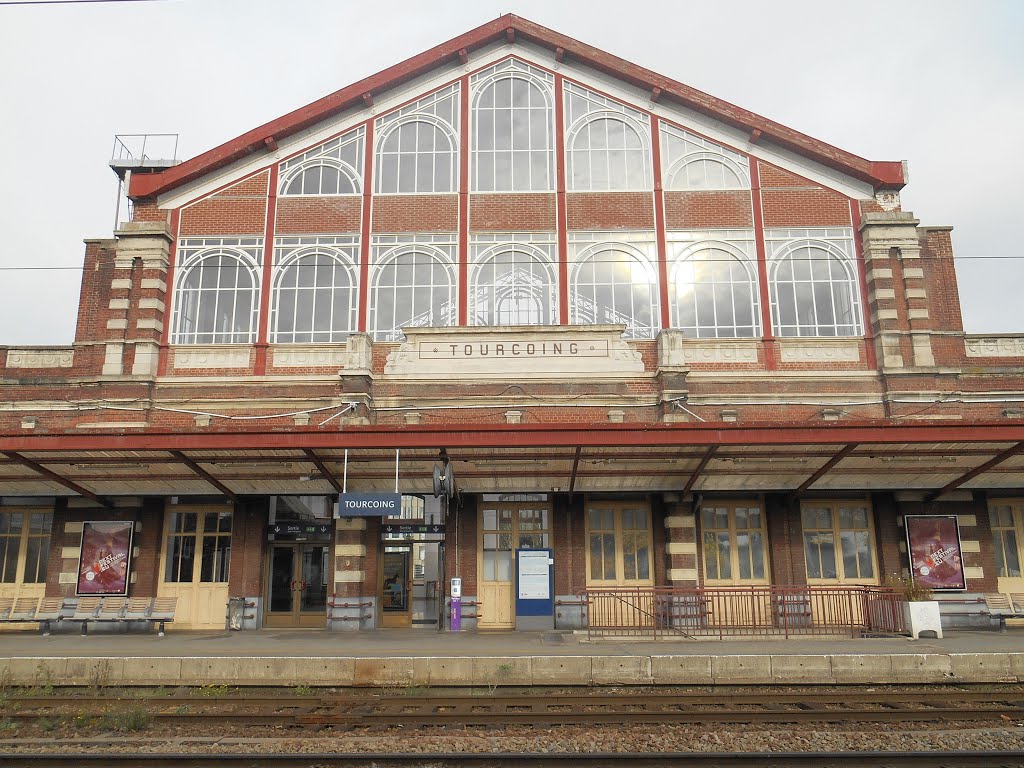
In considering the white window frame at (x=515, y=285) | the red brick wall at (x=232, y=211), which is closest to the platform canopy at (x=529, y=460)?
the white window frame at (x=515, y=285)

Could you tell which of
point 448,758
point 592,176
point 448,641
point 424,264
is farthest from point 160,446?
point 592,176

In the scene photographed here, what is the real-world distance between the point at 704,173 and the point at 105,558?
20.2 m

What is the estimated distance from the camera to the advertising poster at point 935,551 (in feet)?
65.5

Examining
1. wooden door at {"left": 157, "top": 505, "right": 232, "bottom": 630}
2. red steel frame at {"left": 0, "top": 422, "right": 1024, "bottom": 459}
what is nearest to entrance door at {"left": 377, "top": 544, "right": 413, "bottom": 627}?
wooden door at {"left": 157, "top": 505, "right": 232, "bottom": 630}

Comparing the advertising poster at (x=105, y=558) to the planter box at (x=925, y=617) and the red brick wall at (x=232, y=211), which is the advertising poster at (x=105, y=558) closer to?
the red brick wall at (x=232, y=211)

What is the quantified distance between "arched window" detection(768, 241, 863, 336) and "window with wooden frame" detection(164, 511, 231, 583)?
16.5 metres

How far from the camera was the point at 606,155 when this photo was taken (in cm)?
2370

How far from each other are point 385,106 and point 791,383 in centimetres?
1482

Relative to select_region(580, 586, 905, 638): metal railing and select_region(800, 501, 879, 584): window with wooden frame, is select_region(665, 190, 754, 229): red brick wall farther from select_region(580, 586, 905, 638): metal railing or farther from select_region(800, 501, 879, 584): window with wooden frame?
select_region(580, 586, 905, 638): metal railing

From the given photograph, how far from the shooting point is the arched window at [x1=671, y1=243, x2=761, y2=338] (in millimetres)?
22094

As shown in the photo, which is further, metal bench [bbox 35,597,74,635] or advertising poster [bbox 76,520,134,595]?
advertising poster [bbox 76,520,134,595]

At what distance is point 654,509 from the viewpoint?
68.3 feet

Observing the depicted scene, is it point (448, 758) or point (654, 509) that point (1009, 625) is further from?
point (448, 758)

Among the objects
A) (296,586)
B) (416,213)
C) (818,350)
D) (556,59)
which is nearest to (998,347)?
(818,350)
